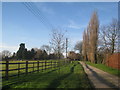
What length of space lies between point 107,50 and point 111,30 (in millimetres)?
4135

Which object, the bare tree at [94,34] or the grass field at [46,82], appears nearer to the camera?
the grass field at [46,82]

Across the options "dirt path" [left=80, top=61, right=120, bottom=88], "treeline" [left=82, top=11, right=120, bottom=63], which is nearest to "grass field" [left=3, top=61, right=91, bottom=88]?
"dirt path" [left=80, top=61, right=120, bottom=88]

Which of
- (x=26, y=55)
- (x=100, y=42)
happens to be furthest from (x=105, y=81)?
(x=26, y=55)

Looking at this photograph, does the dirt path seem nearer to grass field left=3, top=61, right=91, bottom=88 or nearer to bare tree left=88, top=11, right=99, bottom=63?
grass field left=3, top=61, right=91, bottom=88

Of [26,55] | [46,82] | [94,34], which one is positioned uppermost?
[94,34]

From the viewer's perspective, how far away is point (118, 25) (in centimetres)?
3033

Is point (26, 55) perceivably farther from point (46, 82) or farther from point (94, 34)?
point (46, 82)

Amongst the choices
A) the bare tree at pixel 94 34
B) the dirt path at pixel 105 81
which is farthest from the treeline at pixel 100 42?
the dirt path at pixel 105 81

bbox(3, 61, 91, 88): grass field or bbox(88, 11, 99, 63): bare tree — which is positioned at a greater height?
bbox(88, 11, 99, 63): bare tree

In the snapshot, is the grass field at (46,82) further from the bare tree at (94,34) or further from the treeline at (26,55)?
the treeline at (26,55)

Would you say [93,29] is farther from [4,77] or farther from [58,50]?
[4,77]

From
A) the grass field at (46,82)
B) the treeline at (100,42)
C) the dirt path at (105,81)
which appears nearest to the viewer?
the grass field at (46,82)

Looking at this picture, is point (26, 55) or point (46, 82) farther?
point (26, 55)

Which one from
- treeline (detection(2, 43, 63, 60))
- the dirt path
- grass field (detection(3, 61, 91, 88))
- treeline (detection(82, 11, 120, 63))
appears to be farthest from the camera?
treeline (detection(2, 43, 63, 60))
